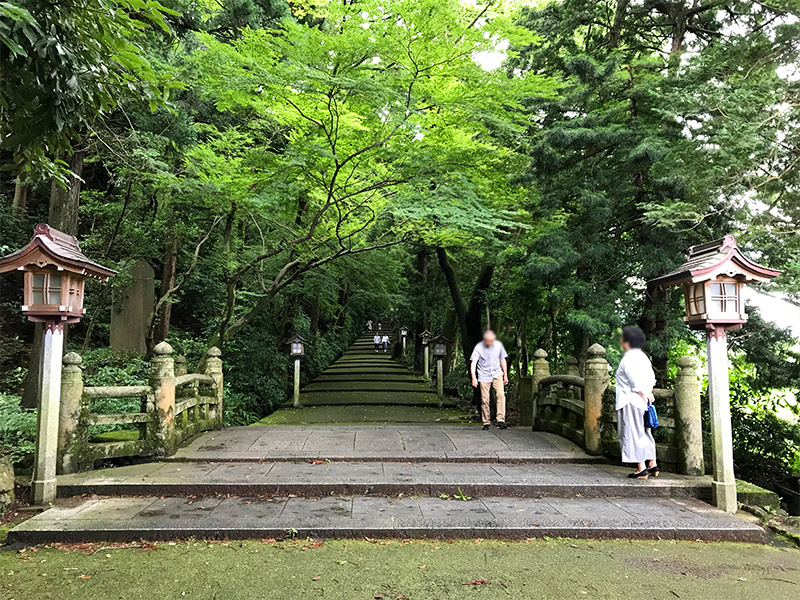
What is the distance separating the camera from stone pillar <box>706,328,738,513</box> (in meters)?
5.54

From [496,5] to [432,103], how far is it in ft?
29.0

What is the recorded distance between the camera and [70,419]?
625 cm

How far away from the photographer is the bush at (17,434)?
20.8 feet

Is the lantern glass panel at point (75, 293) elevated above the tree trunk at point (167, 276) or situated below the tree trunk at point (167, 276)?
below

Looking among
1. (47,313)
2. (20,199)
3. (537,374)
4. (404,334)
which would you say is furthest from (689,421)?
(404,334)

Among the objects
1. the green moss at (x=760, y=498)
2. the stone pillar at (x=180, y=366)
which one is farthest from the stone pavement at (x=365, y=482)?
the stone pillar at (x=180, y=366)

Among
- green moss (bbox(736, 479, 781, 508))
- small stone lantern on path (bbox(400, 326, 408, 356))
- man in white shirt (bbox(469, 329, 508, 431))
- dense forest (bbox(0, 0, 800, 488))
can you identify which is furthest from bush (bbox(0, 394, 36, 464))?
small stone lantern on path (bbox(400, 326, 408, 356))

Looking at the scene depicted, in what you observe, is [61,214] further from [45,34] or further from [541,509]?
[541,509]

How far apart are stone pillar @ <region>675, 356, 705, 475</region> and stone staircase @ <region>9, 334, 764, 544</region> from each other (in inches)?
8.0

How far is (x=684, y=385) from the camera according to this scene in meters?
6.44

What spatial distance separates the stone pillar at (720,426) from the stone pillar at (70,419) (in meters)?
7.37

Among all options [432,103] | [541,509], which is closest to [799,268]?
[541,509]

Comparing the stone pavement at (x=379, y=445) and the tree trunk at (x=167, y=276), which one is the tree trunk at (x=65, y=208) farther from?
the stone pavement at (x=379, y=445)

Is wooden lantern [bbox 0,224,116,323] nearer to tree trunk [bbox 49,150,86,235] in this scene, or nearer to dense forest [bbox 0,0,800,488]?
dense forest [bbox 0,0,800,488]
